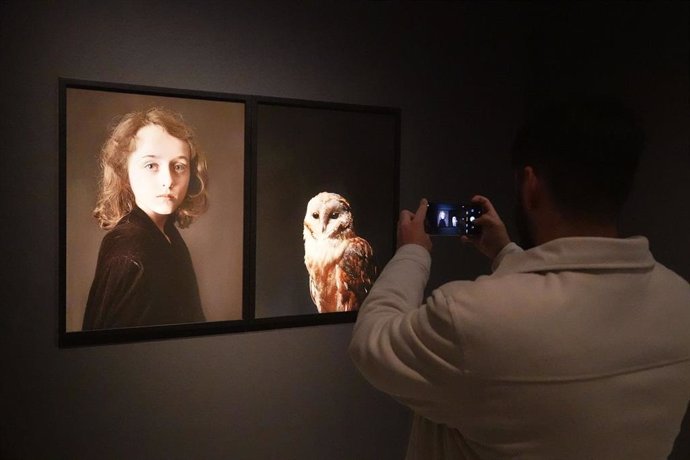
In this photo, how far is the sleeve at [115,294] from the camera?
6.91 feet

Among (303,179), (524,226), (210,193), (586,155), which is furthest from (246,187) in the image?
(586,155)

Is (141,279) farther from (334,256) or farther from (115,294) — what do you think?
(334,256)

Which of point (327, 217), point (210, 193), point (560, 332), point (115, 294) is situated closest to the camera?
point (560, 332)

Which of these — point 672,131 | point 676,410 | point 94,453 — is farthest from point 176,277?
point 672,131

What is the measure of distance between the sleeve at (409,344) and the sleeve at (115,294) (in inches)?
52.8

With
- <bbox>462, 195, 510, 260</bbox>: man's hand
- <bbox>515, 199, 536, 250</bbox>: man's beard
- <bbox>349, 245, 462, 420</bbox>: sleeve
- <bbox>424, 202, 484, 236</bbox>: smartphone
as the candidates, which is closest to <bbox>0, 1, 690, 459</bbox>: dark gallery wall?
<bbox>424, 202, 484, 236</bbox>: smartphone

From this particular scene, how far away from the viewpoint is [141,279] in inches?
85.7

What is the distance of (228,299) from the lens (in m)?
2.37

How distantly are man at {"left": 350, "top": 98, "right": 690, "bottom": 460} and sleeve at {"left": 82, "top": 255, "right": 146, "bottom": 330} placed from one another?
137 centimetres

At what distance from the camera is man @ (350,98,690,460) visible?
896 millimetres

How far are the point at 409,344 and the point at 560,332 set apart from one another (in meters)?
0.23

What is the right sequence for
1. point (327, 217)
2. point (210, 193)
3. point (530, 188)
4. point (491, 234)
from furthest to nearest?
Result: 1. point (327, 217)
2. point (210, 193)
3. point (491, 234)
4. point (530, 188)

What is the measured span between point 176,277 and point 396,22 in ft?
4.96

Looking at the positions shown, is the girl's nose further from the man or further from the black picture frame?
the man
